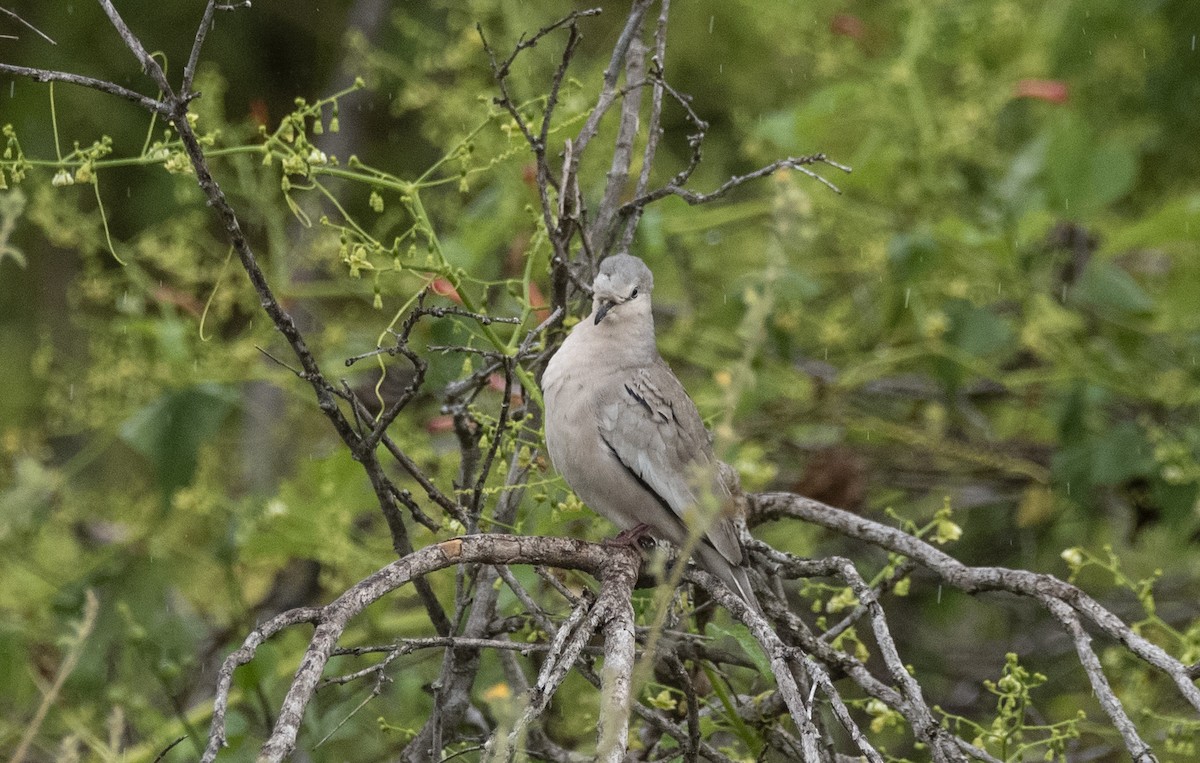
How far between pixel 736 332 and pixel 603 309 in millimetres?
1046

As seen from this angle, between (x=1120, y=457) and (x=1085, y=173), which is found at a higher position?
(x=1085, y=173)

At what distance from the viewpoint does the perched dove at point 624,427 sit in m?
3.12

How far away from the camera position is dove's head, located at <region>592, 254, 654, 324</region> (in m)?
3.18

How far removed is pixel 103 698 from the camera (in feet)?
13.5

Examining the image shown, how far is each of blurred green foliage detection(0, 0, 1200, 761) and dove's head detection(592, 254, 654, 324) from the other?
0.26 metres

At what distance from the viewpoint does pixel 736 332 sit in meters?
4.15

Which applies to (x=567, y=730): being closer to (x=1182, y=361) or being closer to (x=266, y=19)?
(x=1182, y=361)

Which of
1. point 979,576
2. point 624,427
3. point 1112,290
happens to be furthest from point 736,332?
point 979,576

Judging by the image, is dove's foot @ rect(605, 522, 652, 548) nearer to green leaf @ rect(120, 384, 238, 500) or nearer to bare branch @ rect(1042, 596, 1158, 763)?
bare branch @ rect(1042, 596, 1158, 763)

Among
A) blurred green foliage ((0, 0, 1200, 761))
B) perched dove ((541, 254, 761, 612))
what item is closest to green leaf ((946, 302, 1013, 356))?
blurred green foliage ((0, 0, 1200, 761))

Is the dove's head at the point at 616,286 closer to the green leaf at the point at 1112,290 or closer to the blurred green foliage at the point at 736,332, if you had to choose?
the blurred green foliage at the point at 736,332

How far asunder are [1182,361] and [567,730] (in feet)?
8.85

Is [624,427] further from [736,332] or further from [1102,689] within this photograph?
[1102,689]

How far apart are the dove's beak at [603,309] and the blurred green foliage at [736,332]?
27 cm
